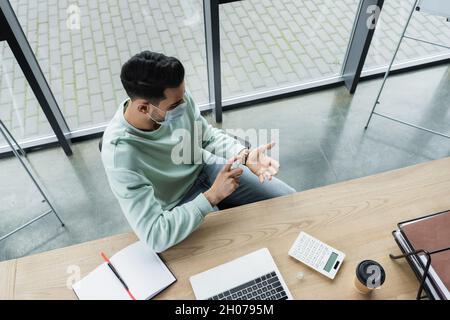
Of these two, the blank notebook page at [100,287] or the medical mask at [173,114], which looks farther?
the medical mask at [173,114]

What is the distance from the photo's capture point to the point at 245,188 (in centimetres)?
171

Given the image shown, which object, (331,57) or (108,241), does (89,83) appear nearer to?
(108,241)

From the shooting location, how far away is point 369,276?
113cm

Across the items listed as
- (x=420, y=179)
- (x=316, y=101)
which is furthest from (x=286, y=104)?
(x=420, y=179)

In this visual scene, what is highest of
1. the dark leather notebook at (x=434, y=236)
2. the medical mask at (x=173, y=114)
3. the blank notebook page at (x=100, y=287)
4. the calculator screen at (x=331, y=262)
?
the medical mask at (x=173, y=114)

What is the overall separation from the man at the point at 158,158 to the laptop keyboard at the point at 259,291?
0.84 feet

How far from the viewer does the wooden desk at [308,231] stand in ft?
3.94

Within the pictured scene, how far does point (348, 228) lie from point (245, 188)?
0.54 m

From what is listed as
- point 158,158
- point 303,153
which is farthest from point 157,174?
point 303,153

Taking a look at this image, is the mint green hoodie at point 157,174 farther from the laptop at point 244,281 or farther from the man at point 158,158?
the laptop at point 244,281

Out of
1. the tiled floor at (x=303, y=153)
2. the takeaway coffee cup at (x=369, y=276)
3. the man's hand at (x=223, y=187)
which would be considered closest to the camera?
the takeaway coffee cup at (x=369, y=276)

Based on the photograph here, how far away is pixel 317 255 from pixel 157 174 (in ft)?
2.31

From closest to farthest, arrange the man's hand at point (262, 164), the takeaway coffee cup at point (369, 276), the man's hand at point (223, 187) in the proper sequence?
the takeaway coffee cup at point (369, 276), the man's hand at point (223, 187), the man's hand at point (262, 164)

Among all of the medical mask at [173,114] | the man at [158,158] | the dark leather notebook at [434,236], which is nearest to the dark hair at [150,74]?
the man at [158,158]
